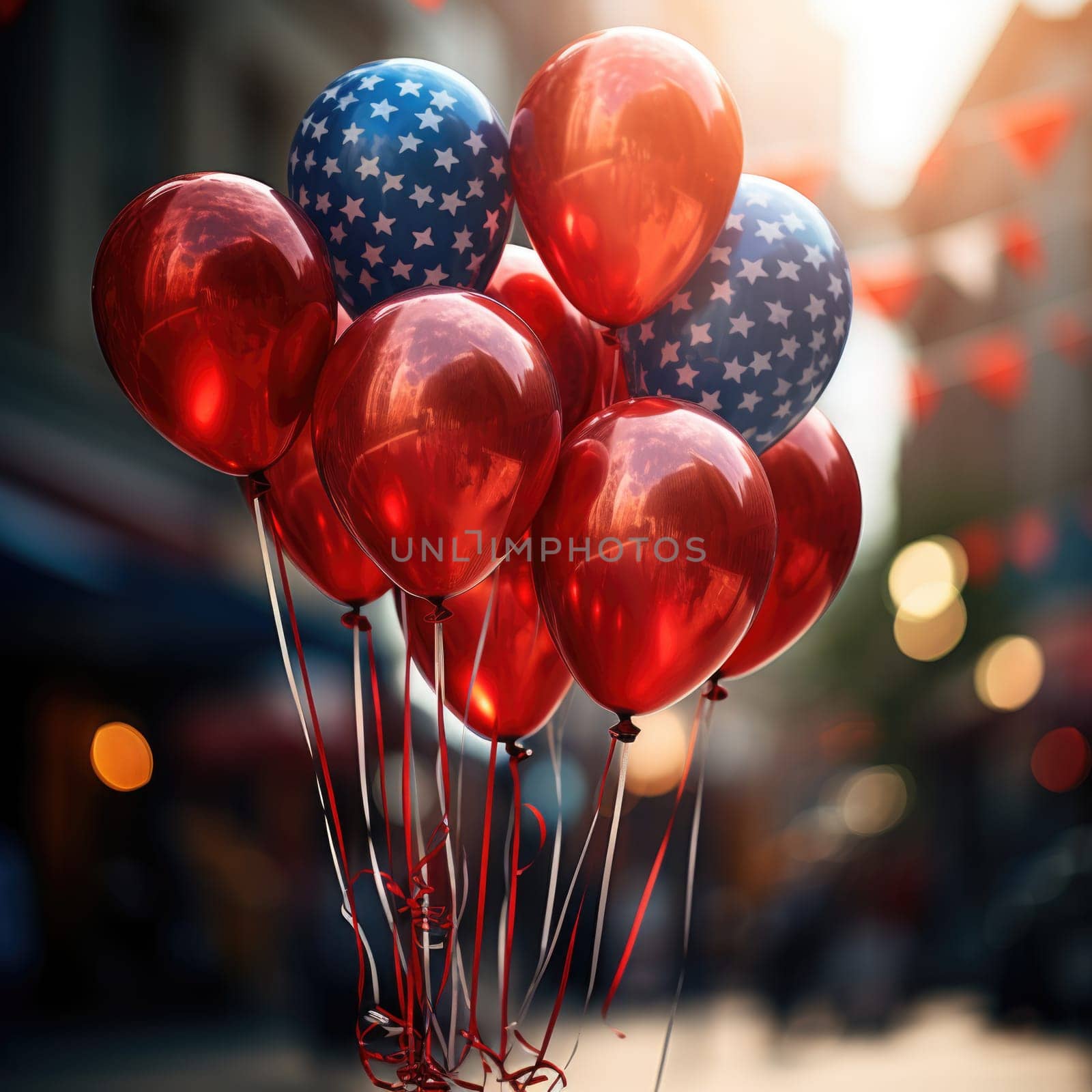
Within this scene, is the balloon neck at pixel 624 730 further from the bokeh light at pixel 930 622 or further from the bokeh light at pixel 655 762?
the bokeh light at pixel 930 622

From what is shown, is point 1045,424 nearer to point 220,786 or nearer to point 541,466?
point 220,786

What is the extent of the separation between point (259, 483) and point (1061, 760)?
1525 centimetres

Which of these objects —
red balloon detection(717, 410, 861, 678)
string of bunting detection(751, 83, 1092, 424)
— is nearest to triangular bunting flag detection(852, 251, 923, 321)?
string of bunting detection(751, 83, 1092, 424)

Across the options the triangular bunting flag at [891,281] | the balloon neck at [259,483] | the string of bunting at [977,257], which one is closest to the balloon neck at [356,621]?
the balloon neck at [259,483]

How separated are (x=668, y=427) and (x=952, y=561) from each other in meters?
15.9

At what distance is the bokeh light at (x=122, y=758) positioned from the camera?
7867 mm

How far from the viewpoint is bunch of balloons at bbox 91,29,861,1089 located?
1.74 meters

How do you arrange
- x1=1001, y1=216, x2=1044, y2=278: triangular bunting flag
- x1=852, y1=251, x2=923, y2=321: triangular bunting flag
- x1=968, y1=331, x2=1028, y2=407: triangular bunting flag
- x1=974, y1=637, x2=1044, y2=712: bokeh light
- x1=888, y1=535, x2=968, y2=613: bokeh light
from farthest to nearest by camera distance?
x1=888, y1=535, x2=968, y2=613: bokeh light → x1=974, y1=637, x2=1044, y2=712: bokeh light → x1=968, y1=331, x2=1028, y2=407: triangular bunting flag → x1=1001, y1=216, x2=1044, y2=278: triangular bunting flag → x1=852, y1=251, x2=923, y2=321: triangular bunting flag

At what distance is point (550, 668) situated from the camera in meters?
2.27

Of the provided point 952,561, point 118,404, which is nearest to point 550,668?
point 118,404

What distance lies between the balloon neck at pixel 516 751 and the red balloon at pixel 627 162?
893 millimetres

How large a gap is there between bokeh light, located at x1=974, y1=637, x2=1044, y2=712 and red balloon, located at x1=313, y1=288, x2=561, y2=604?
15827 mm

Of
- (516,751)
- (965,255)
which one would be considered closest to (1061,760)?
(965,255)

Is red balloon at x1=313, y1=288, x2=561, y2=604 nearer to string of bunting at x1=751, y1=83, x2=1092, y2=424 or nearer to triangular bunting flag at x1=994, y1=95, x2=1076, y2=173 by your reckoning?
string of bunting at x1=751, y1=83, x2=1092, y2=424
